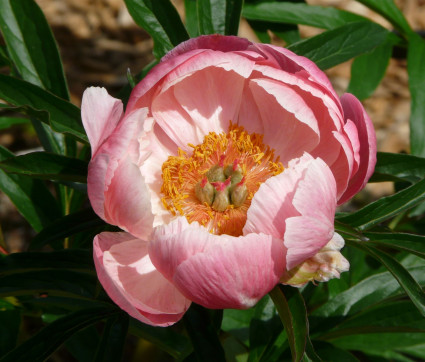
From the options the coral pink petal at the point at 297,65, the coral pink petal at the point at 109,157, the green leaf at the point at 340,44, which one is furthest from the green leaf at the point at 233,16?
the coral pink petal at the point at 109,157

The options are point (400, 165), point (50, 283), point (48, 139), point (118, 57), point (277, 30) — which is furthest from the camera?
point (118, 57)

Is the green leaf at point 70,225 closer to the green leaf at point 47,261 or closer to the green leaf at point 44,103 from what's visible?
the green leaf at point 47,261

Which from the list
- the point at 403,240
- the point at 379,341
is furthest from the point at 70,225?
the point at 379,341

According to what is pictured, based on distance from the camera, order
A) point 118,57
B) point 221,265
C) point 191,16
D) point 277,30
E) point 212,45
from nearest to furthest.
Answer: point 221,265, point 212,45, point 191,16, point 277,30, point 118,57

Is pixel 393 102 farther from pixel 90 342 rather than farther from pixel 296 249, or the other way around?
pixel 296 249

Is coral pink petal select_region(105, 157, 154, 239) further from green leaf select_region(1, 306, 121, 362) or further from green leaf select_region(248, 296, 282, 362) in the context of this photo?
green leaf select_region(248, 296, 282, 362)

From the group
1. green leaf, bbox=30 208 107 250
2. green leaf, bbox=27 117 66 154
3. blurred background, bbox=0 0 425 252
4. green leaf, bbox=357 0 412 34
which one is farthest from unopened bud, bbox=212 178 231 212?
blurred background, bbox=0 0 425 252

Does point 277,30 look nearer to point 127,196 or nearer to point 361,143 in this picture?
point 361,143
